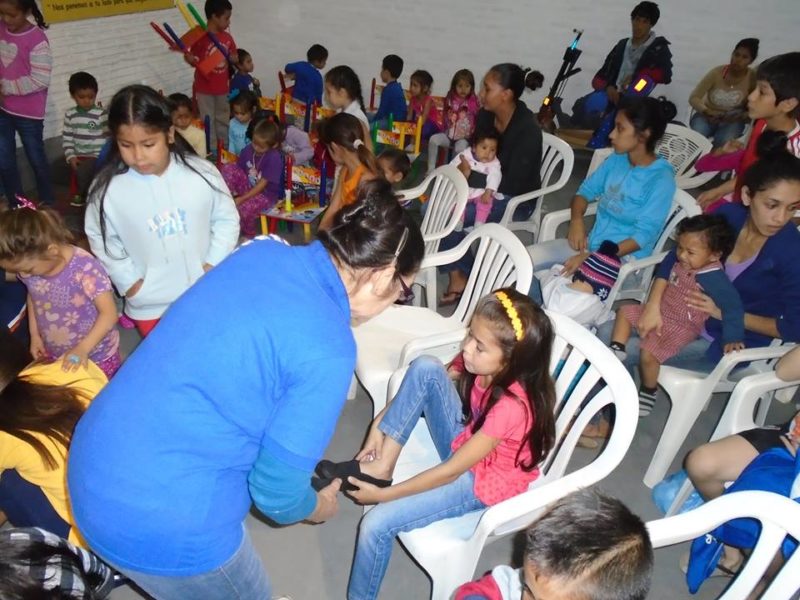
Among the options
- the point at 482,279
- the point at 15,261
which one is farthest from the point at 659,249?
the point at 15,261

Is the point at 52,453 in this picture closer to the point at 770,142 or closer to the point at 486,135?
the point at 486,135

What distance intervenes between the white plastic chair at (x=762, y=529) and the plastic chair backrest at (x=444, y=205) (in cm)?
179

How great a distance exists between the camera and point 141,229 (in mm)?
2074

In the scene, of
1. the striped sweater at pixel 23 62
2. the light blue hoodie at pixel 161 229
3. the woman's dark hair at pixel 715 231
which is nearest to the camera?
the light blue hoodie at pixel 161 229

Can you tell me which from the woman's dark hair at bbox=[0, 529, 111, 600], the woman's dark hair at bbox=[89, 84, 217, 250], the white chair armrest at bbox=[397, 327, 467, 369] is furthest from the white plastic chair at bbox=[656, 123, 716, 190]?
the woman's dark hair at bbox=[0, 529, 111, 600]

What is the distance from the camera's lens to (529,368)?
1.70 m

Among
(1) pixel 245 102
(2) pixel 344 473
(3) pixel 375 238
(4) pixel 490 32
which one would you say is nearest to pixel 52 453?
(2) pixel 344 473

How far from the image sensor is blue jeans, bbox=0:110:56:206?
4105 millimetres

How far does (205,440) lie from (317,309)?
1.04ft

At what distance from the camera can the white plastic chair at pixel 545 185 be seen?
3.58 metres

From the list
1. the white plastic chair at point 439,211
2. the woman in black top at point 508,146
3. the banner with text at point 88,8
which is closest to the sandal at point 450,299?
the woman in black top at point 508,146

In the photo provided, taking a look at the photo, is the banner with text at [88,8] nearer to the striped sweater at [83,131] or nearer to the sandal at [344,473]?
the striped sweater at [83,131]

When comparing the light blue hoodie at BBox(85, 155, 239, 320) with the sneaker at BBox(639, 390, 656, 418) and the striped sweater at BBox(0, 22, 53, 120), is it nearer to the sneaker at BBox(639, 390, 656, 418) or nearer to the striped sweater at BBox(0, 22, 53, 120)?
the sneaker at BBox(639, 390, 656, 418)

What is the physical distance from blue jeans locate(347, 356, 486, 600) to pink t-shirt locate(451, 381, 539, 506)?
41 millimetres
